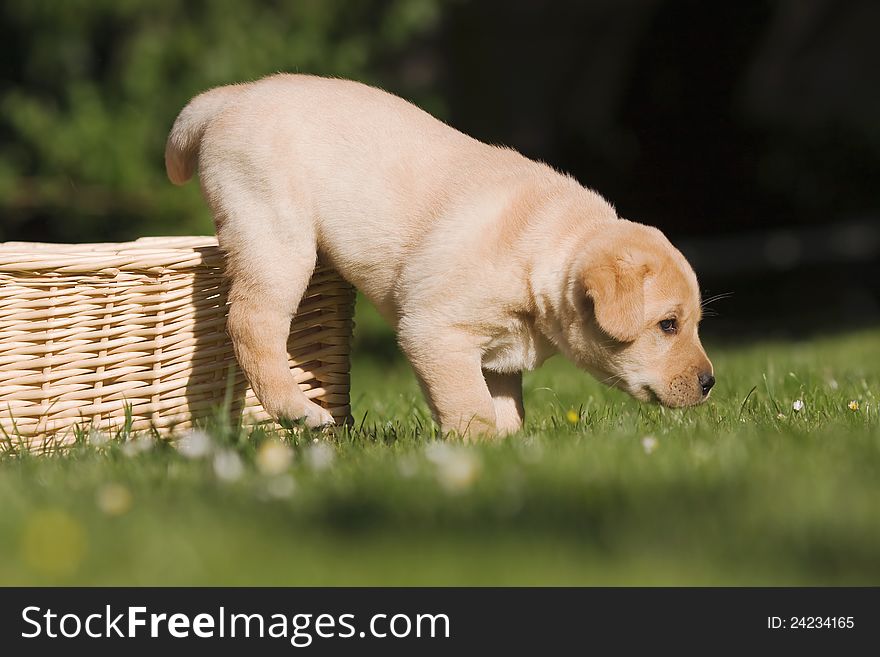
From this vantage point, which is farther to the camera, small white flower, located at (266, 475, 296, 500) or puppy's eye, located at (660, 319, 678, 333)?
puppy's eye, located at (660, 319, 678, 333)

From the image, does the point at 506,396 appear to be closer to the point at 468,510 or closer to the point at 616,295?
the point at 616,295

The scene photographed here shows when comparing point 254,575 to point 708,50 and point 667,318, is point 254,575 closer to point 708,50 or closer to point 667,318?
point 667,318

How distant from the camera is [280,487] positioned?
94.6 inches

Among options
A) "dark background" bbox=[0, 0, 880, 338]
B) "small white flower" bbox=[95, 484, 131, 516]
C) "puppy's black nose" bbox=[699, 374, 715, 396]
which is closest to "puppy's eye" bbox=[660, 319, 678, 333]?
"puppy's black nose" bbox=[699, 374, 715, 396]

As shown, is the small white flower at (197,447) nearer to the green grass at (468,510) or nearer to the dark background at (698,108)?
the green grass at (468,510)

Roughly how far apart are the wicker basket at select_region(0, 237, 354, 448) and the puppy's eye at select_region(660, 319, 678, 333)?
1292 mm

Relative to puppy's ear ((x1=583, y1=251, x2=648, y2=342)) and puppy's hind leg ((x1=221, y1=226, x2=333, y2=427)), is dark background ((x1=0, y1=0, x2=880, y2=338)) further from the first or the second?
puppy's ear ((x1=583, y1=251, x2=648, y2=342))

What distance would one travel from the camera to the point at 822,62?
12.0m

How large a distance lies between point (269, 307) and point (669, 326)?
1.31 m

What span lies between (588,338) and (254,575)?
1.83 metres

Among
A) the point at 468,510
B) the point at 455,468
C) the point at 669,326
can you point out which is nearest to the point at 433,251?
the point at 669,326

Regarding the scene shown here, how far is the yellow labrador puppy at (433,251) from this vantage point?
3426mm

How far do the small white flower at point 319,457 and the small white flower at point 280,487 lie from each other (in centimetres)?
18

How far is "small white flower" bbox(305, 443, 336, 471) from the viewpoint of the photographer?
2715 millimetres
